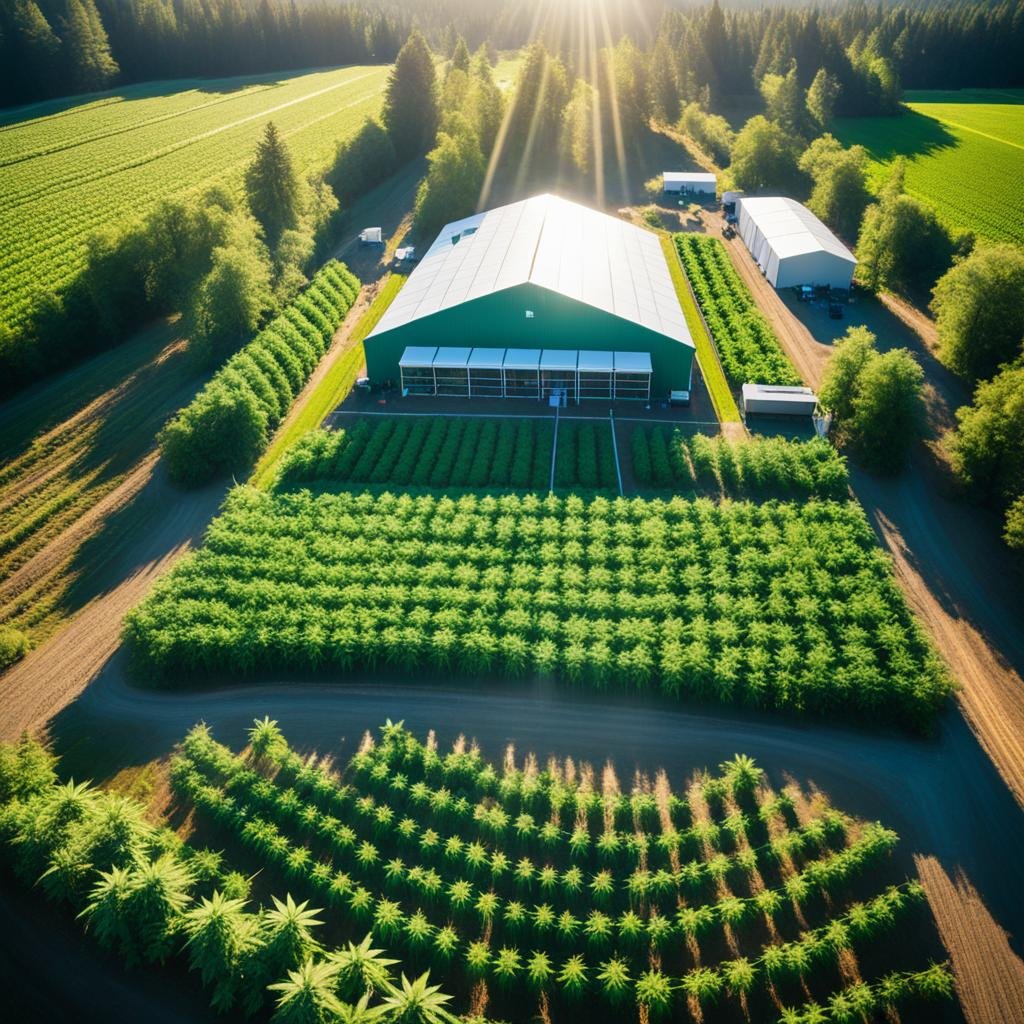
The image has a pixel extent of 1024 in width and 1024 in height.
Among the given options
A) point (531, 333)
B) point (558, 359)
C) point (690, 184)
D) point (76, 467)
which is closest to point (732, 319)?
point (558, 359)

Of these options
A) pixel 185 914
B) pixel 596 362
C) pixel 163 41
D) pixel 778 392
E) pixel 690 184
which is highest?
pixel 163 41

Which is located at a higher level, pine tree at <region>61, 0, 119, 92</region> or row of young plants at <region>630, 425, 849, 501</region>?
pine tree at <region>61, 0, 119, 92</region>

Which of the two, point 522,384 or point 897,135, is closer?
point 522,384

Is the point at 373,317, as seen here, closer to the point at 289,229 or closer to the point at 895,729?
the point at 289,229

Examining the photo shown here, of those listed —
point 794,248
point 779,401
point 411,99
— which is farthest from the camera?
point 411,99

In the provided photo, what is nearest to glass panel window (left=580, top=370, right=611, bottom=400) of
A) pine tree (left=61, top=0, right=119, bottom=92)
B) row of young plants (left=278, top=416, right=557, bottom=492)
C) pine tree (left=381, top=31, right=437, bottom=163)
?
row of young plants (left=278, top=416, right=557, bottom=492)

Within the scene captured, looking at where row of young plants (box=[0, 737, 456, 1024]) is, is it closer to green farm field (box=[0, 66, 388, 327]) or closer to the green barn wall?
the green barn wall

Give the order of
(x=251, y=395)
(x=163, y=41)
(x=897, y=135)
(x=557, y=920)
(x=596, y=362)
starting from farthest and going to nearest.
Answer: (x=163, y=41), (x=897, y=135), (x=596, y=362), (x=251, y=395), (x=557, y=920)

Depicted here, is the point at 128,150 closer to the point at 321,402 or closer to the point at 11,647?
the point at 321,402
